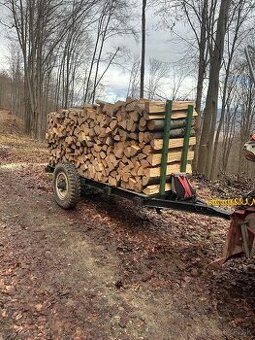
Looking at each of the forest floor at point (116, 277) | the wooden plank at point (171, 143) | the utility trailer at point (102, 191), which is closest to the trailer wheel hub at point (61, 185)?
the utility trailer at point (102, 191)

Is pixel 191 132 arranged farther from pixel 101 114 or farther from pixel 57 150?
pixel 57 150

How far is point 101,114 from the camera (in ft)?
22.2

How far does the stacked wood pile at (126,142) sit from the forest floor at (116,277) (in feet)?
3.29

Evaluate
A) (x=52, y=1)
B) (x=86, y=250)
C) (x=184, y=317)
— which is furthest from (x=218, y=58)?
(x=52, y=1)

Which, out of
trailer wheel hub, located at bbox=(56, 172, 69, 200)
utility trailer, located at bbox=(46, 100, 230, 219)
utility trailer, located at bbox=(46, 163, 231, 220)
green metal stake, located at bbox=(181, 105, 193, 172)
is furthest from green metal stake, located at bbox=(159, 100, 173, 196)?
trailer wheel hub, located at bbox=(56, 172, 69, 200)

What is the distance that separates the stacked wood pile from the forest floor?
100cm

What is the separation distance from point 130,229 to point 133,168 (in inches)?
49.3

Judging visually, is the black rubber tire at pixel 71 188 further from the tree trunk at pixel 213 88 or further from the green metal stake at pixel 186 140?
the tree trunk at pixel 213 88

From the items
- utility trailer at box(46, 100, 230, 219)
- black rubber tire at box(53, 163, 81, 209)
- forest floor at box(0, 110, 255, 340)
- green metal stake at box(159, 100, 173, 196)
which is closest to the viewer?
forest floor at box(0, 110, 255, 340)

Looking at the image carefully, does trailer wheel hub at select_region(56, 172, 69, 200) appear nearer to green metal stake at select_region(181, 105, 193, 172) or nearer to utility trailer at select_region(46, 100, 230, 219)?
utility trailer at select_region(46, 100, 230, 219)

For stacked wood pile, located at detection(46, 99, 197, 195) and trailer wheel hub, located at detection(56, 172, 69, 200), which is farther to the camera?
trailer wheel hub, located at detection(56, 172, 69, 200)

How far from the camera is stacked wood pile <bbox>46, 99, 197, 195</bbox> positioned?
5898 millimetres

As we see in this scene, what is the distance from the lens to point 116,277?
5.19m

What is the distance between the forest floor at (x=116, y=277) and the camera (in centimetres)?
426
